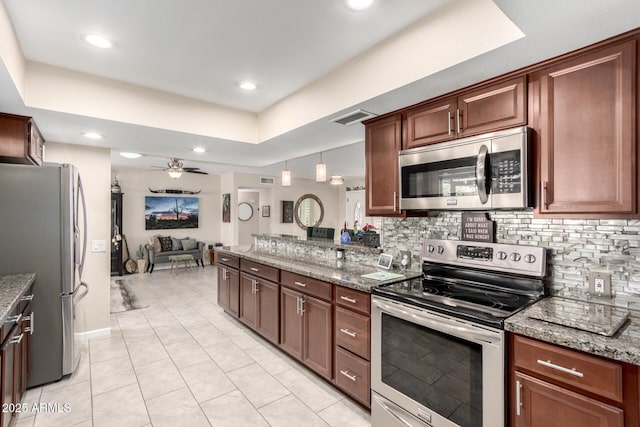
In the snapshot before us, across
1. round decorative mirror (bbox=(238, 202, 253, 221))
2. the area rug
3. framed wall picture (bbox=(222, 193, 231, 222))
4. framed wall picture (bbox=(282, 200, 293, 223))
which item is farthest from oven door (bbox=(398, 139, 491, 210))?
round decorative mirror (bbox=(238, 202, 253, 221))

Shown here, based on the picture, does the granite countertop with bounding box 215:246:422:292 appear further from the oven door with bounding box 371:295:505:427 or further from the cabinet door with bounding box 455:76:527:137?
the cabinet door with bounding box 455:76:527:137

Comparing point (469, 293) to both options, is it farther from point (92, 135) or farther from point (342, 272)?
point (92, 135)

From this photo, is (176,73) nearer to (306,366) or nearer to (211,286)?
(306,366)

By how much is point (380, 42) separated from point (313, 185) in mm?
7582

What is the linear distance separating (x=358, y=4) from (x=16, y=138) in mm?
3099

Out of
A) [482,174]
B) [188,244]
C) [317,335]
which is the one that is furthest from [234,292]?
[188,244]

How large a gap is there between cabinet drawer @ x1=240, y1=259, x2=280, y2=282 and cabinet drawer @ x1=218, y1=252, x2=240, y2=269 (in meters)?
0.14

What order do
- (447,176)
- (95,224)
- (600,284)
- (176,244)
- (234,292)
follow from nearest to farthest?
(600,284), (447,176), (95,224), (234,292), (176,244)

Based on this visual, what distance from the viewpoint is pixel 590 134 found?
161 cm

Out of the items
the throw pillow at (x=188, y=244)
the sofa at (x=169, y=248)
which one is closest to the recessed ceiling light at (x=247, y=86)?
the sofa at (x=169, y=248)

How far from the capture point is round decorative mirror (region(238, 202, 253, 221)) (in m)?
9.44

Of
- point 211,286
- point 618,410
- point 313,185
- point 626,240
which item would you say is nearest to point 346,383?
point 618,410

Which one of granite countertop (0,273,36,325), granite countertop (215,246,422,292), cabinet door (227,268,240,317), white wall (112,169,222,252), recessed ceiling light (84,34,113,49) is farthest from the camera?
white wall (112,169,222,252)

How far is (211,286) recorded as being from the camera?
614 cm
